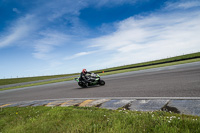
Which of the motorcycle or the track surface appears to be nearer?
the track surface

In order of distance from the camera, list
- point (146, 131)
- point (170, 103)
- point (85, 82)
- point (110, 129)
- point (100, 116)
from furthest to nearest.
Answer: point (85, 82) < point (170, 103) < point (100, 116) < point (110, 129) < point (146, 131)

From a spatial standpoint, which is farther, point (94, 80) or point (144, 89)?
point (94, 80)

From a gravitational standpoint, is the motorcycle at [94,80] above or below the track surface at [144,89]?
above

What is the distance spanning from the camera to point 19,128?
3562mm

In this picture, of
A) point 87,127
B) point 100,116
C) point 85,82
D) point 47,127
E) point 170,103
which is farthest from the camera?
point 85,82

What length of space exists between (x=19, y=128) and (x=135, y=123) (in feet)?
9.07

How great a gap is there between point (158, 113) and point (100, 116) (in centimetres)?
138

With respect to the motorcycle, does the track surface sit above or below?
below

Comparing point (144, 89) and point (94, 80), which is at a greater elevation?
point (94, 80)

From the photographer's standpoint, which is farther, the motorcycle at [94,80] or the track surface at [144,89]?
the motorcycle at [94,80]

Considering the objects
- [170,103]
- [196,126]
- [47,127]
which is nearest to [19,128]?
[47,127]

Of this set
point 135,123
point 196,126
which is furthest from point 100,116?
point 196,126

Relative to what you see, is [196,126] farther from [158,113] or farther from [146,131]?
[158,113]

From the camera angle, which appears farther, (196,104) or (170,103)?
(170,103)
